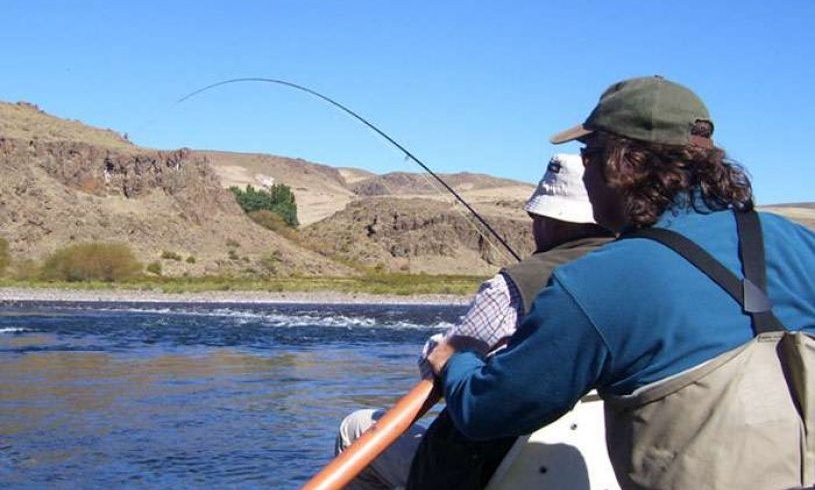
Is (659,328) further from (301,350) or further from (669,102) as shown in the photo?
(301,350)

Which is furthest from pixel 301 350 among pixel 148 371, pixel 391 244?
pixel 391 244

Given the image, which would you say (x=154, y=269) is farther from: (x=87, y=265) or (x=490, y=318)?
(x=490, y=318)

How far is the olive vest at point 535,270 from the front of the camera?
310cm

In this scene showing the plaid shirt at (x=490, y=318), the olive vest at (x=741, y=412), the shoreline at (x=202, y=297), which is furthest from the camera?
the shoreline at (x=202, y=297)

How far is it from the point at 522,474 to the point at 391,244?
89769mm

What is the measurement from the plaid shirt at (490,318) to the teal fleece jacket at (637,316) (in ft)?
1.76

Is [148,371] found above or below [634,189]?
below

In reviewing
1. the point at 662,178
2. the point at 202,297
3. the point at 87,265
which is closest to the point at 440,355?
the point at 662,178

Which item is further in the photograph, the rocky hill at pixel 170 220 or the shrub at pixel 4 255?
the rocky hill at pixel 170 220

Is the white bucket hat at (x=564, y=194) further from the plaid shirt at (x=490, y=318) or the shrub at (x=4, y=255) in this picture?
the shrub at (x=4, y=255)

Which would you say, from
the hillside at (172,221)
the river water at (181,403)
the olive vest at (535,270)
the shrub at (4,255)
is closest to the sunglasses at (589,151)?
the olive vest at (535,270)

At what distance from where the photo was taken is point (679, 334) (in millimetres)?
2318

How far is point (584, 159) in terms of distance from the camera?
8.56ft

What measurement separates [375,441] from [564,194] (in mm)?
843
